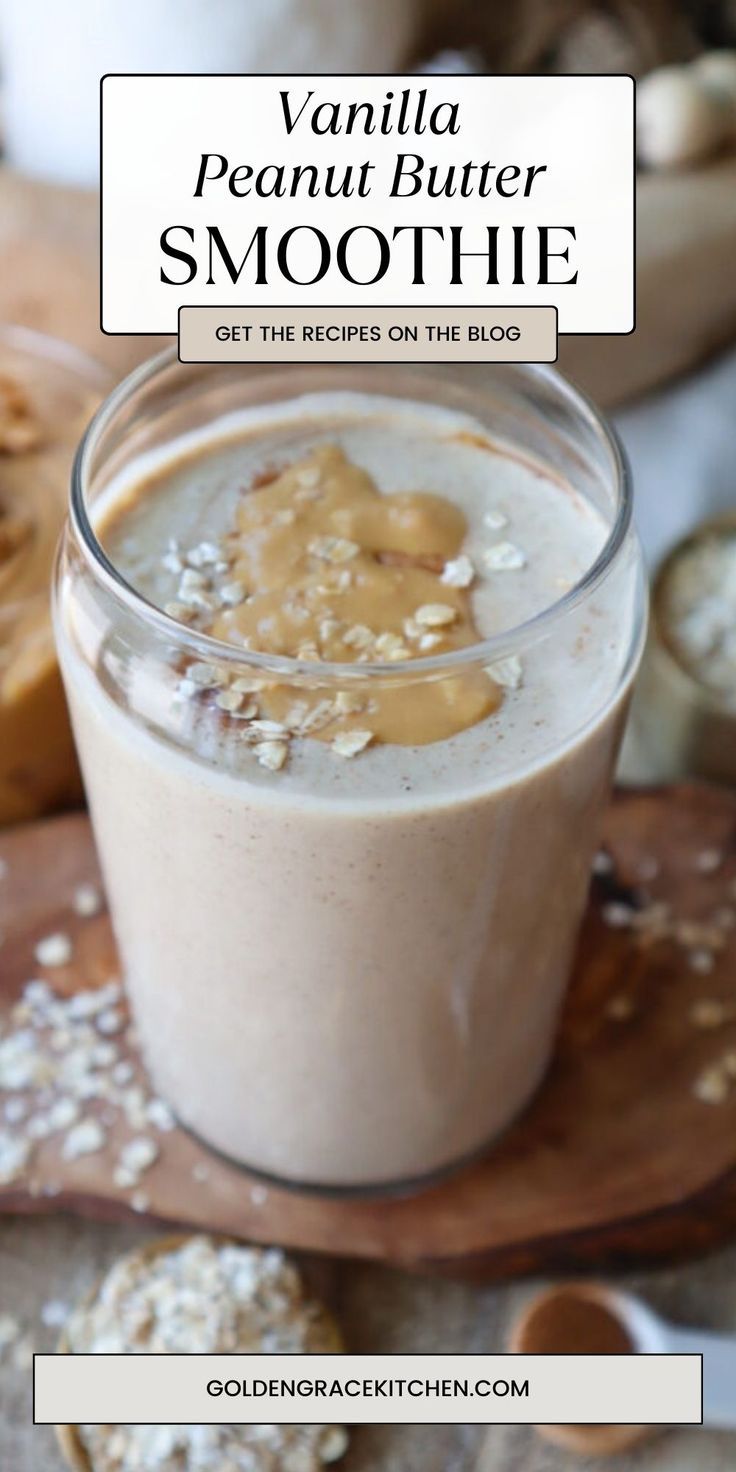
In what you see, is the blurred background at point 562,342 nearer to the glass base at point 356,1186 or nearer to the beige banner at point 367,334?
the glass base at point 356,1186

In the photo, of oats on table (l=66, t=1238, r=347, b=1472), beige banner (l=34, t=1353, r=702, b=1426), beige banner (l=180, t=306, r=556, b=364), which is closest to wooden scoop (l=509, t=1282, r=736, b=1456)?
beige banner (l=34, t=1353, r=702, b=1426)

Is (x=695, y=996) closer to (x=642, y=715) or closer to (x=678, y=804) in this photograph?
(x=678, y=804)

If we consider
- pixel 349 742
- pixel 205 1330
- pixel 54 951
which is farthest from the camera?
pixel 54 951


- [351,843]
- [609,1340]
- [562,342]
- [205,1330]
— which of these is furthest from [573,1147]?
[562,342]

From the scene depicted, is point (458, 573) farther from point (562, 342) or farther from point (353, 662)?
point (562, 342)

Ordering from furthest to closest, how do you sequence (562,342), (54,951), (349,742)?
(562,342) → (54,951) → (349,742)

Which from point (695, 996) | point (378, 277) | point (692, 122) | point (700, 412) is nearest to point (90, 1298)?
point (695, 996)
